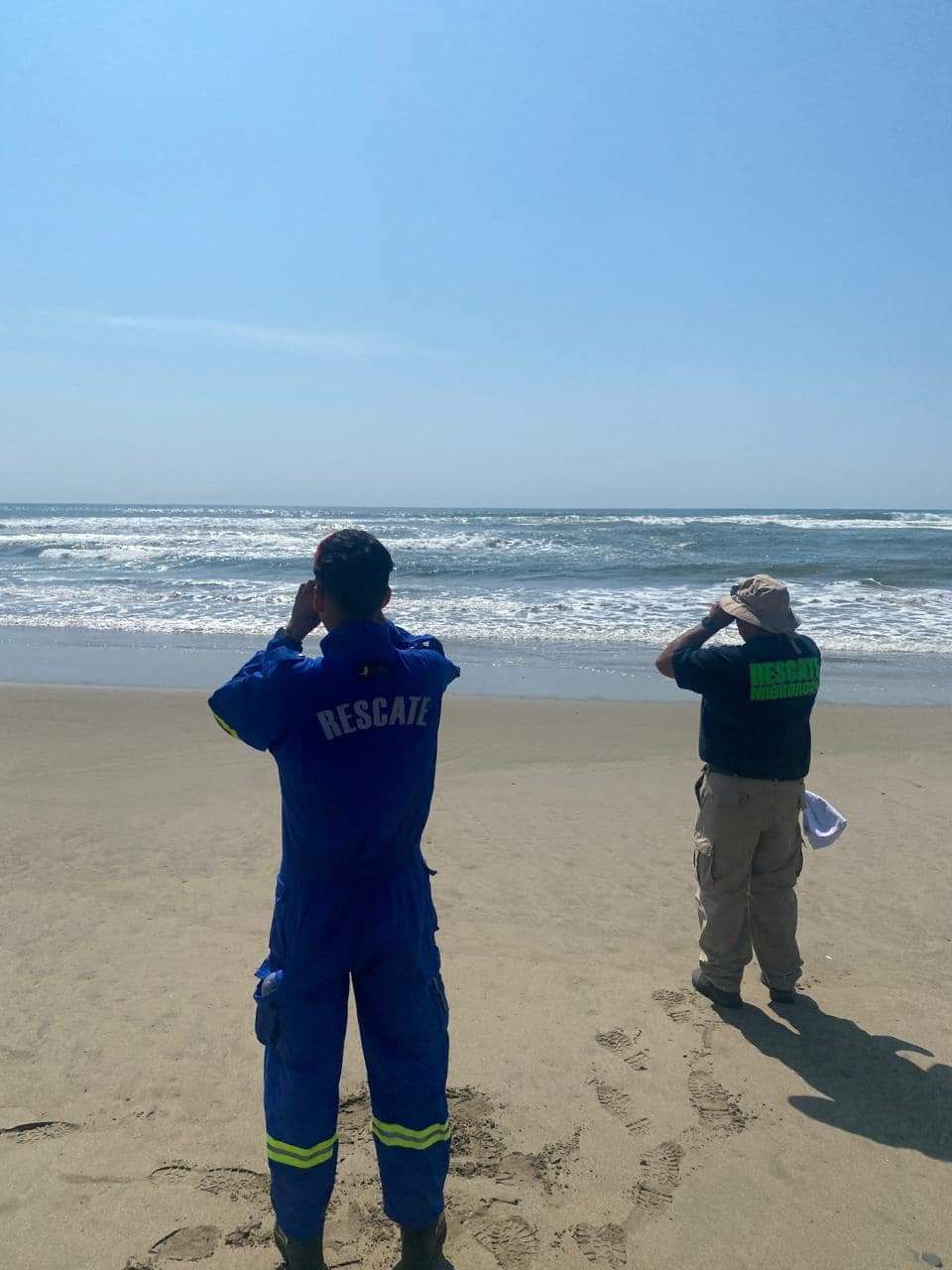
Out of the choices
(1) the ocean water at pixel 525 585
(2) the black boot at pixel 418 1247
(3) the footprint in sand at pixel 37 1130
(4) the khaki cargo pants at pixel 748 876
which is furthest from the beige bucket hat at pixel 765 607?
(1) the ocean water at pixel 525 585

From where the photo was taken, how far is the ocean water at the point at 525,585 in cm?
1424

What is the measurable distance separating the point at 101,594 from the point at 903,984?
18.6 m

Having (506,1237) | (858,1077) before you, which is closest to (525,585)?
(858,1077)

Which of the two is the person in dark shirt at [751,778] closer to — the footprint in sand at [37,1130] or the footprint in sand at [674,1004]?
the footprint in sand at [674,1004]

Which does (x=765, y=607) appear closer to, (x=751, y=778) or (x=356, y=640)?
(x=751, y=778)

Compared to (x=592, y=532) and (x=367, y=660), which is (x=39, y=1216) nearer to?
(x=367, y=660)

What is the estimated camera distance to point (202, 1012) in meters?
3.78

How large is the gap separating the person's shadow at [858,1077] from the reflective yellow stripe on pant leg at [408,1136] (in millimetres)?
1530

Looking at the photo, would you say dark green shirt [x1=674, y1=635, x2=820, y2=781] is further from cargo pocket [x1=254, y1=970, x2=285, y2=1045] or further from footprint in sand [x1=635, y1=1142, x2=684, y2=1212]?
cargo pocket [x1=254, y1=970, x2=285, y2=1045]

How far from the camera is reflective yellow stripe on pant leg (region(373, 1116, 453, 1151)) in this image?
238cm

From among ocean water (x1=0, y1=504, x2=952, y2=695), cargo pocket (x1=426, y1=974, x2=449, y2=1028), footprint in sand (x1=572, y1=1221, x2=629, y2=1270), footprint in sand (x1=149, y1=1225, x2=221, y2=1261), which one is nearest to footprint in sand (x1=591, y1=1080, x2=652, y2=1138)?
footprint in sand (x1=572, y1=1221, x2=629, y2=1270)

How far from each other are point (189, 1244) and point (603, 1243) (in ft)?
3.84

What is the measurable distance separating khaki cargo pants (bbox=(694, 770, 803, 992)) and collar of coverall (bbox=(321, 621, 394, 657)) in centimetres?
204

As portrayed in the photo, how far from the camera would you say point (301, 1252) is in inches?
93.5
